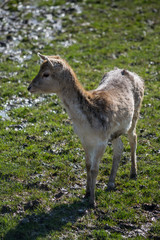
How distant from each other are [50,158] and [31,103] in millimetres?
2782

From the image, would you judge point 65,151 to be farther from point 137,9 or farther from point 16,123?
point 137,9

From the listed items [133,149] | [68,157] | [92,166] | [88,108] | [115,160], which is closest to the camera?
[88,108]

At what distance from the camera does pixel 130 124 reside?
727cm

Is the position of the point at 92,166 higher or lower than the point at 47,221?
higher

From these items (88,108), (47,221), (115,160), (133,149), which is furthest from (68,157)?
A: (47,221)

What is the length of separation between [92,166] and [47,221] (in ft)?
3.94

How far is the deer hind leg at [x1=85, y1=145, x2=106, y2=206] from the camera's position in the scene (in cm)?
655

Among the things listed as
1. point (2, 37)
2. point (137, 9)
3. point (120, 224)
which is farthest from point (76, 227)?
point (137, 9)

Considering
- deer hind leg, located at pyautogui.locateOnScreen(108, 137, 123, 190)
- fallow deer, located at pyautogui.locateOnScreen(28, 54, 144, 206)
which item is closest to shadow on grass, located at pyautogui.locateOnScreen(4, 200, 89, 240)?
fallow deer, located at pyautogui.locateOnScreen(28, 54, 144, 206)

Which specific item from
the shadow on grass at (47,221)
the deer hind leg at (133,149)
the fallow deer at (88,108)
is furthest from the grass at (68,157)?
the fallow deer at (88,108)

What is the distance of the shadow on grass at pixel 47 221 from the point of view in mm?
5852

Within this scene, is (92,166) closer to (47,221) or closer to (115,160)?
(115,160)

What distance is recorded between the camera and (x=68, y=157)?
8.20m

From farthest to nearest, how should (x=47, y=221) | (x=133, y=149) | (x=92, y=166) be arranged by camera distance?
(x=133, y=149)
(x=92, y=166)
(x=47, y=221)
